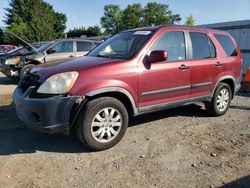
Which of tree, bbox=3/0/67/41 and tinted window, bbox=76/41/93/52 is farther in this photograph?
tree, bbox=3/0/67/41

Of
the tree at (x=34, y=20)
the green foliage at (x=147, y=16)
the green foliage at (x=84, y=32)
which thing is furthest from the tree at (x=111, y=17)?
the tree at (x=34, y=20)

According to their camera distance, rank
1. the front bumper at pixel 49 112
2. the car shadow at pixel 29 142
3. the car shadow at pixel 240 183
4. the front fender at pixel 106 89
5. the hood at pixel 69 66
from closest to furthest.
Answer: the car shadow at pixel 240 183 → the front bumper at pixel 49 112 → the front fender at pixel 106 89 → the hood at pixel 69 66 → the car shadow at pixel 29 142

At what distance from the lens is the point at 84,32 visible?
2586 inches

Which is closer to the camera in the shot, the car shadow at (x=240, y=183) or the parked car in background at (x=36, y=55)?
the car shadow at (x=240, y=183)

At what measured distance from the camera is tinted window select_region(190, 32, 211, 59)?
5413 mm

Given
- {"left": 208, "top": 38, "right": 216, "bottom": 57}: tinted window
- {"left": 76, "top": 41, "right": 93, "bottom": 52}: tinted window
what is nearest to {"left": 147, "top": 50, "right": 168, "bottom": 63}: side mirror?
{"left": 208, "top": 38, "right": 216, "bottom": 57}: tinted window

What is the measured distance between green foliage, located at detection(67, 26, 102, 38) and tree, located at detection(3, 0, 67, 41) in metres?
2.30

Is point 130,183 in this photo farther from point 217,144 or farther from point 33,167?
point 217,144

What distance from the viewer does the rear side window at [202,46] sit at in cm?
542

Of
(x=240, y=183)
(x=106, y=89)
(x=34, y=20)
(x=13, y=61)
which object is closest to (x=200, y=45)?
(x=106, y=89)

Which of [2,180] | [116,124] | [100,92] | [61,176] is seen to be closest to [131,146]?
[116,124]

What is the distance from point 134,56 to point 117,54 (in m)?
0.44

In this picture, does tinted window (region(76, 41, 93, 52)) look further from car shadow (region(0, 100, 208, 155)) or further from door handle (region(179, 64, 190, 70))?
door handle (region(179, 64, 190, 70))

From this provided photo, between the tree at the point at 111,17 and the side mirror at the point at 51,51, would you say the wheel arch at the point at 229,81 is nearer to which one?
the side mirror at the point at 51,51
